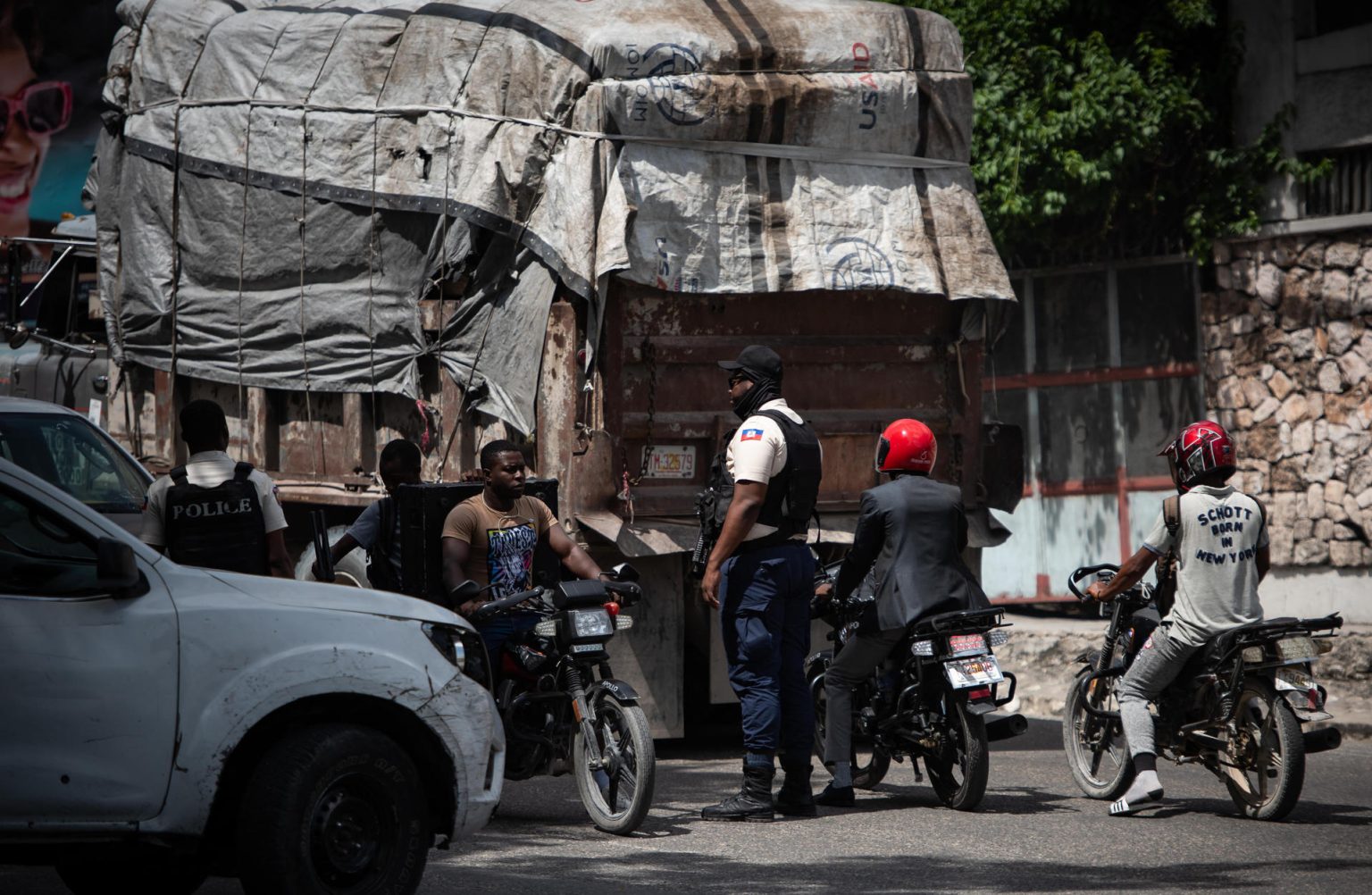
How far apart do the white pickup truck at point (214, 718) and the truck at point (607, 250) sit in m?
3.35

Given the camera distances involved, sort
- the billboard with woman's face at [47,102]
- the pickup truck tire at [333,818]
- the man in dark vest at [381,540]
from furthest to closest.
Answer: the billboard with woman's face at [47,102]
the man in dark vest at [381,540]
the pickup truck tire at [333,818]

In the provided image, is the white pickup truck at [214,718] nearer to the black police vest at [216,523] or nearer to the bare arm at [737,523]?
the black police vest at [216,523]

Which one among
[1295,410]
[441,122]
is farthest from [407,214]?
[1295,410]

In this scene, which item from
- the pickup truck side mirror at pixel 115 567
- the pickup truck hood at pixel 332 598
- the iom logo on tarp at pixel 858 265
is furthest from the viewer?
the iom logo on tarp at pixel 858 265

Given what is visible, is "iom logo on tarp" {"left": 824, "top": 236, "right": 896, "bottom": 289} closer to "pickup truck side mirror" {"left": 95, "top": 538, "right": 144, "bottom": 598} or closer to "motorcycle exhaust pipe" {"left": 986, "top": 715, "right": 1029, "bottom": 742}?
"motorcycle exhaust pipe" {"left": 986, "top": 715, "right": 1029, "bottom": 742}

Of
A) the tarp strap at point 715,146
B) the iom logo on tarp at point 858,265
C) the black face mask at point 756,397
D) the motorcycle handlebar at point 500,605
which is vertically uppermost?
the tarp strap at point 715,146

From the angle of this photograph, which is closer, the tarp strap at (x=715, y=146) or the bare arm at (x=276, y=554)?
the bare arm at (x=276, y=554)

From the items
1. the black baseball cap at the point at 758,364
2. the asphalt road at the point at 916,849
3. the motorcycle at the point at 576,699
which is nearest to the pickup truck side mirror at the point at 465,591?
the motorcycle at the point at 576,699

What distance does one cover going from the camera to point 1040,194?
14.7 metres

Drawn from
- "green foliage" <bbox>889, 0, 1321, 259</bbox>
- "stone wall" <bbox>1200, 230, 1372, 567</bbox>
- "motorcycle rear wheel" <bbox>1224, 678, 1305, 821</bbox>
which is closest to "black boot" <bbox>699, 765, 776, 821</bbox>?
"motorcycle rear wheel" <bbox>1224, 678, 1305, 821</bbox>

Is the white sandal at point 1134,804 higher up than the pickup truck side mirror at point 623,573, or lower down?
lower down

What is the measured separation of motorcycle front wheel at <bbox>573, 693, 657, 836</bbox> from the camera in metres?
6.96

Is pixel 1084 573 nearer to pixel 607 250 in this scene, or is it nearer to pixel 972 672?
pixel 972 672

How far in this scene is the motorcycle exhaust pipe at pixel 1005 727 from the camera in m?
7.81
